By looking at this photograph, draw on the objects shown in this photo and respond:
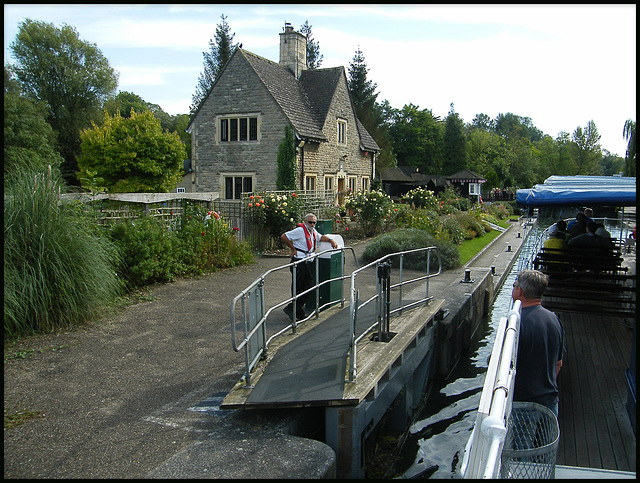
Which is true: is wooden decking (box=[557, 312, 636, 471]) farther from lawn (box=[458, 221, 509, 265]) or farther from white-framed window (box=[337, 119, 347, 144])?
white-framed window (box=[337, 119, 347, 144])

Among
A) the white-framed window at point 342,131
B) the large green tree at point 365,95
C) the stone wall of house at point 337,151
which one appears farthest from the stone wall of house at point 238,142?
the large green tree at point 365,95

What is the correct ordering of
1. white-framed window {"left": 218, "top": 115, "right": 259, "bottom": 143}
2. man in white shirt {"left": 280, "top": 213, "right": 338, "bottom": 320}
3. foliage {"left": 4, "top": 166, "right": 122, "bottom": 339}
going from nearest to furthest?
foliage {"left": 4, "top": 166, "right": 122, "bottom": 339}, man in white shirt {"left": 280, "top": 213, "right": 338, "bottom": 320}, white-framed window {"left": 218, "top": 115, "right": 259, "bottom": 143}

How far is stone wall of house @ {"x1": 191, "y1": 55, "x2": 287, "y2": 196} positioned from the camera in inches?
1021

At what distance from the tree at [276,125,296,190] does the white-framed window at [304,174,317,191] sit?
1447 millimetres

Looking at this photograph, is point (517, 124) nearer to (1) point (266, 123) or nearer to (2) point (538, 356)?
(1) point (266, 123)

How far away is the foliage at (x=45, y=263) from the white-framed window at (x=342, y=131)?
22.6 metres

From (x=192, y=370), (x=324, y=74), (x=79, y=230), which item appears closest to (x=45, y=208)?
(x=79, y=230)

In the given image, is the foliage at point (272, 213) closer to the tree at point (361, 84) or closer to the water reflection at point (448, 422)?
the water reflection at point (448, 422)

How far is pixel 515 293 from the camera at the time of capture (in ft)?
16.6

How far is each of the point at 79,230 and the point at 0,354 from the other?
2.91 metres

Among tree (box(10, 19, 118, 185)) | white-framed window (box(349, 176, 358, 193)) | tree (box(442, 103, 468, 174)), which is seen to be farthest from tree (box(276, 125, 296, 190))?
tree (box(442, 103, 468, 174))

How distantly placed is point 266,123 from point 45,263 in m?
19.1

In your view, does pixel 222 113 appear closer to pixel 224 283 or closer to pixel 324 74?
pixel 324 74

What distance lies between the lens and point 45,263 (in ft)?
26.5
